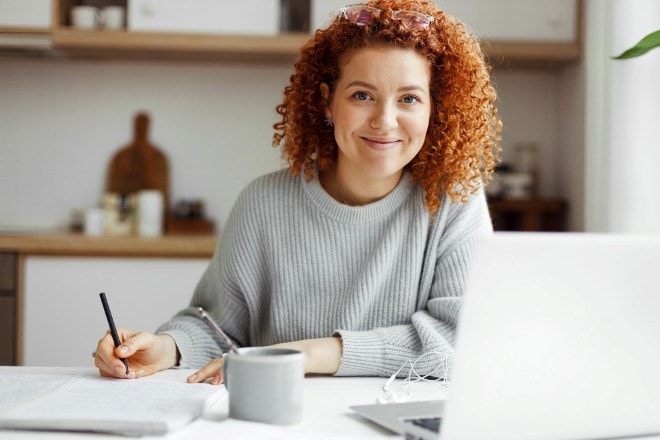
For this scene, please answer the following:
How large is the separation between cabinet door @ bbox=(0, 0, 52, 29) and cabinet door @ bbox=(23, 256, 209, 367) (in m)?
0.83

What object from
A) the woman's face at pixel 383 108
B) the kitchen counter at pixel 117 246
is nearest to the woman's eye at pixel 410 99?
the woman's face at pixel 383 108

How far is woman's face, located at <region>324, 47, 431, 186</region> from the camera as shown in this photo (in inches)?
58.6

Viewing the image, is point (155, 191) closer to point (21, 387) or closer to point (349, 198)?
point (349, 198)

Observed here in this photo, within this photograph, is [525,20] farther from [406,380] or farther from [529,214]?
[406,380]

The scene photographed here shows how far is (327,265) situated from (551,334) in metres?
0.75

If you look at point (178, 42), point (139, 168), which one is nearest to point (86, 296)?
point (139, 168)

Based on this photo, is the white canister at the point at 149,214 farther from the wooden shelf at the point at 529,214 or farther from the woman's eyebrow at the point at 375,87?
the woman's eyebrow at the point at 375,87

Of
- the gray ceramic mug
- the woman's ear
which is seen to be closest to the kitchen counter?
the woman's ear

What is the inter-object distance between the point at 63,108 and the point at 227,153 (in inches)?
26.6

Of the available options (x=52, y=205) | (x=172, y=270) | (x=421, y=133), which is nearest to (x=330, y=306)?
(x=421, y=133)

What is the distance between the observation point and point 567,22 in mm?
3072

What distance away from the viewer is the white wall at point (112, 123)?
339 centimetres

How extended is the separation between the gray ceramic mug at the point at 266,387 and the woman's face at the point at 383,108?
2.04 ft

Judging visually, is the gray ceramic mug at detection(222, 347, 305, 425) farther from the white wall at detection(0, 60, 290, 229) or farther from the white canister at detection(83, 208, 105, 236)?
the white wall at detection(0, 60, 290, 229)
